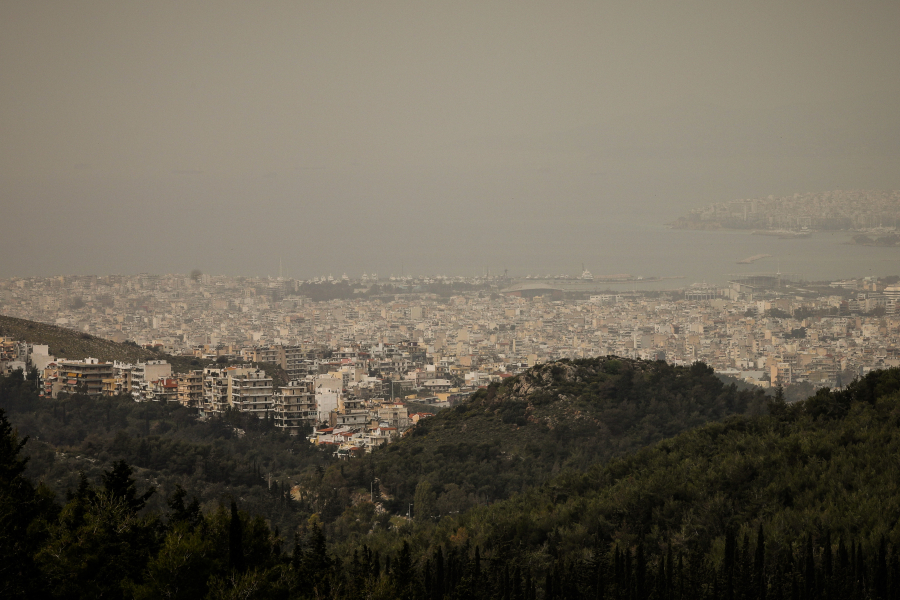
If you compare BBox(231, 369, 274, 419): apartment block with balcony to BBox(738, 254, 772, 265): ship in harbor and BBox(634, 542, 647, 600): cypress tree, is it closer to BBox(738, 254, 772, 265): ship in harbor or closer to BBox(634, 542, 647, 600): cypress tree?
BBox(634, 542, 647, 600): cypress tree

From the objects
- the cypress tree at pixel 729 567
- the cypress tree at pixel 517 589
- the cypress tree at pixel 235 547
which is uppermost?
the cypress tree at pixel 235 547

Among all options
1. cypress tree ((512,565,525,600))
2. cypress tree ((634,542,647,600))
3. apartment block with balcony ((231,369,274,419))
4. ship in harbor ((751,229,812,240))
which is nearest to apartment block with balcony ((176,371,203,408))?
apartment block with balcony ((231,369,274,419))

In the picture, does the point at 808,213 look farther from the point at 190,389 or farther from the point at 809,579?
the point at 809,579

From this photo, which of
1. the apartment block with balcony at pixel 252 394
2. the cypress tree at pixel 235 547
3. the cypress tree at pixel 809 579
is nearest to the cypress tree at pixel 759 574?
the cypress tree at pixel 809 579

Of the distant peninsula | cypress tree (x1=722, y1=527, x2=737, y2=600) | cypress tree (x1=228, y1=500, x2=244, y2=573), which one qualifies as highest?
the distant peninsula

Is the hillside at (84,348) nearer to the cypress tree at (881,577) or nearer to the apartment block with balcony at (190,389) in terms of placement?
the apartment block with balcony at (190,389)

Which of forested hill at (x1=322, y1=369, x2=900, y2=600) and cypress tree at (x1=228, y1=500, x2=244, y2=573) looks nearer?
cypress tree at (x1=228, y1=500, x2=244, y2=573)

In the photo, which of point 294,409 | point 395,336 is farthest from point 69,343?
point 395,336

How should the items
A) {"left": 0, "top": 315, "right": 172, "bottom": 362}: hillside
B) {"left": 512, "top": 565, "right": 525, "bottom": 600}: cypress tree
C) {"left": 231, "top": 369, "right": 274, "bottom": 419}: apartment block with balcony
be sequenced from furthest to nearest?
{"left": 0, "top": 315, "right": 172, "bottom": 362}: hillside → {"left": 231, "top": 369, "right": 274, "bottom": 419}: apartment block with balcony → {"left": 512, "top": 565, "right": 525, "bottom": 600}: cypress tree
